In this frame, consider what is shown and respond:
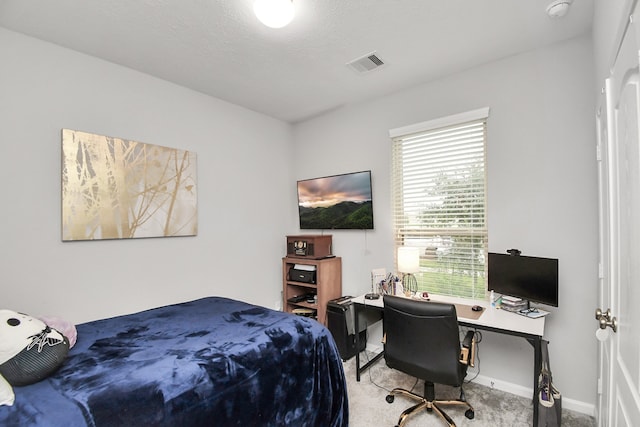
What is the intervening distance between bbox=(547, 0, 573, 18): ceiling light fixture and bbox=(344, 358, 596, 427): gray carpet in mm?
2735

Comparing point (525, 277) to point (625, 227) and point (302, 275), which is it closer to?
point (625, 227)

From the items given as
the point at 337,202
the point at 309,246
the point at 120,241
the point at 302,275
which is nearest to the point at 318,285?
the point at 302,275

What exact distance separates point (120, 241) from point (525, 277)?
3205 millimetres

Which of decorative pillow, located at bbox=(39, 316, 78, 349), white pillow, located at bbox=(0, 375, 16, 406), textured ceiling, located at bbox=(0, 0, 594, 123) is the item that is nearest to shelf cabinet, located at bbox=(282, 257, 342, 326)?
textured ceiling, located at bbox=(0, 0, 594, 123)

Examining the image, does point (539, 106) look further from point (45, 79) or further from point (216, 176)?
point (45, 79)

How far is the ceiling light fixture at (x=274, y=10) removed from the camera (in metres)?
1.74

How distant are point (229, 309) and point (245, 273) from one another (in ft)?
4.20

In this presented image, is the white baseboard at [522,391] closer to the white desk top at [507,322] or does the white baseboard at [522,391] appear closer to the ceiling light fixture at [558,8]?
the white desk top at [507,322]

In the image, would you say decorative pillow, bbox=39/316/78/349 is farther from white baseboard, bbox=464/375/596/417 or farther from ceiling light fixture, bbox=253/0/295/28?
white baseboard, bbox=464/375/596/417

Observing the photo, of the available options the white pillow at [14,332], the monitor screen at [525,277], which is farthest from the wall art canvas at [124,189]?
the monitor screen at [525,277]

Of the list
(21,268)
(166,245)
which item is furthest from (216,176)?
(21,268)

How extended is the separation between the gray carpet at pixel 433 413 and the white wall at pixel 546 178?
17 cm

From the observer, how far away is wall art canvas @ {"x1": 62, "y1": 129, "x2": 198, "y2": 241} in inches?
93.0

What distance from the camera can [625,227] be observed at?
1115 millimetres
